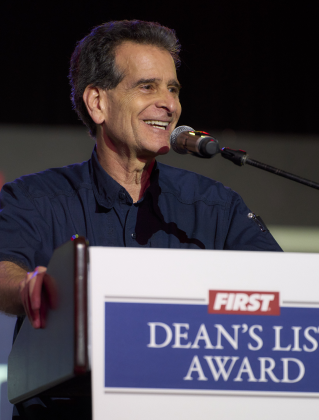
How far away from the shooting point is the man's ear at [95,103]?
1758 millimetres

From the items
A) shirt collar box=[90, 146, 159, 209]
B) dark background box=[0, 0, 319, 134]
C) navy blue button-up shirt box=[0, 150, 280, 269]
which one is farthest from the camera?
dark background box=[0, 0, 319, 134]

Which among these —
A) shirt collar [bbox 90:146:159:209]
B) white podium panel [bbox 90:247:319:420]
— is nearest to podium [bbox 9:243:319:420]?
white podium panel [bbox 90:247:319:420]

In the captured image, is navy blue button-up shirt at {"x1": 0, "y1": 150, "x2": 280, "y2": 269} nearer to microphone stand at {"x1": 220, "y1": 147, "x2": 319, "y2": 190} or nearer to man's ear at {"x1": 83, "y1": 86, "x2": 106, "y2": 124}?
man's ear at {"x1": 83, "y1": 86, "x2": 106, "y2": 124}

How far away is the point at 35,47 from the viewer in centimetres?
325

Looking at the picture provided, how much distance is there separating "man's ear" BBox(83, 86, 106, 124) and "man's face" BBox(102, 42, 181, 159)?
0.17 feet

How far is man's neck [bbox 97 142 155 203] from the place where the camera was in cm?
171

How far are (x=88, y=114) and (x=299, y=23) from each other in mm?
2189

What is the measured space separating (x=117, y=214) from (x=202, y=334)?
867 mm

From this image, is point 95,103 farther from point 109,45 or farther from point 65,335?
point 65,335

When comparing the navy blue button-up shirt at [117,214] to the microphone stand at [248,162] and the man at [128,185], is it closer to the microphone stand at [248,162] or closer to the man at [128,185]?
the man at [128,185]

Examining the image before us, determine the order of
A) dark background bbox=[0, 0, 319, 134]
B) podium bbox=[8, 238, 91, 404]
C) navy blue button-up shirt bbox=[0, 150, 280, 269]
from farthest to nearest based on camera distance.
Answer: dark background bbox=[0, 0, 319, 134] → navy blue button-up shirt bbox=[0, 150, 280, 269] → podium bbox=[8, 238, 91, 404]

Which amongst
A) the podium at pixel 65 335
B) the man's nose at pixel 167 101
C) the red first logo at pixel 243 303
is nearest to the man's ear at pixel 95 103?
the man's nose at pixel 167 101

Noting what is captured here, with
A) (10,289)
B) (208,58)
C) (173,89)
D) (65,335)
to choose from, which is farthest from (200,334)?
(208,58)

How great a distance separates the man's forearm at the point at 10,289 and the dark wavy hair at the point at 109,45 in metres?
0.86
